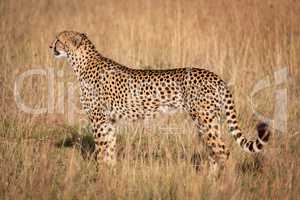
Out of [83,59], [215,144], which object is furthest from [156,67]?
[215,144]

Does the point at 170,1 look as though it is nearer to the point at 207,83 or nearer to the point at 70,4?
the point at 70,4

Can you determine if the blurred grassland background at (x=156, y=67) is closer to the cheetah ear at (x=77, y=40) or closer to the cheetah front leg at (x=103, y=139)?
the cheetah front leg at (x=103, y=139)

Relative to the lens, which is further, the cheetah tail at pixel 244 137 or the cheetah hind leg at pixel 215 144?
the cheetah hind leg at pixel 215 144

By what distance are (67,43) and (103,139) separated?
0.90m

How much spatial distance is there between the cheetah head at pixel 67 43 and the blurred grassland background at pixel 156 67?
29.5 inches

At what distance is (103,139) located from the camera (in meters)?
5.61

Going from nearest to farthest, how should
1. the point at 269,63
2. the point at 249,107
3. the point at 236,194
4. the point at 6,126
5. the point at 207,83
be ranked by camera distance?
1. the point at 236,194
2. the point at 207,83
3. the point at 6,126
4. the point at 249,107
5. the point at 269,63

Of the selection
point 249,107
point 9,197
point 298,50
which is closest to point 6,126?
point 9,197

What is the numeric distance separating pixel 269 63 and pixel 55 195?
3.97m

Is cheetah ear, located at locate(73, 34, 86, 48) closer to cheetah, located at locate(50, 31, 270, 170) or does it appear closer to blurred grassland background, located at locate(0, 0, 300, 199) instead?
cheetah, located at locate(50, 31, 270, 170)

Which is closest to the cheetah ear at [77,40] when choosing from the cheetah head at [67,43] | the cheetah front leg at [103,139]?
the cheetah head at [67,43]

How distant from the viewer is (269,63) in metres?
7.80

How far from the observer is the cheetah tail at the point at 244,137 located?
472 centimetres

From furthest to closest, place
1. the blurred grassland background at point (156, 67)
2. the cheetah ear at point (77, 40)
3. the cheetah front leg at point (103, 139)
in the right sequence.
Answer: the cheetah ear at point (77, 40) < the cheetah front leg at point (103, 139) < the blurred grassland background at point (156, 67)
